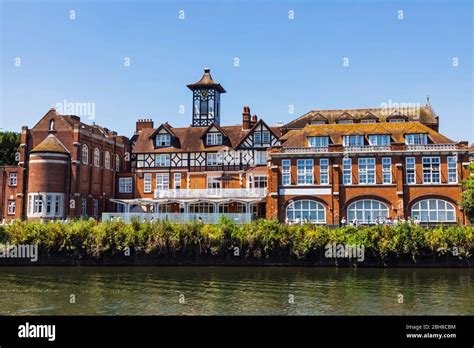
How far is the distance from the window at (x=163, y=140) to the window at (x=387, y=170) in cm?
2281

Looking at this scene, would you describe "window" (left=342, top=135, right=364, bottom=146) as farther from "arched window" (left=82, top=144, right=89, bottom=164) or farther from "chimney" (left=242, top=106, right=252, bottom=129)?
"arched window" (left=82, top=144, right=89, bottom=164)

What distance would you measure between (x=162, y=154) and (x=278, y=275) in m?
27.2

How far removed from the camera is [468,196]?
113 ft

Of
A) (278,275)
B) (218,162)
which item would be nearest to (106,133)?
(218,162)

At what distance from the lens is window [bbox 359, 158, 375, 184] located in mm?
37466

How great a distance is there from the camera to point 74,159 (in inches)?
1757

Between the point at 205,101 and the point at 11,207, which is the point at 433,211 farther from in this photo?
the point at 11,207

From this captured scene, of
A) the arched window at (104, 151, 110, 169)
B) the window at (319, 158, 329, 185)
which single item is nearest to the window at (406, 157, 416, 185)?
the window at (319, 158, 329, 185)

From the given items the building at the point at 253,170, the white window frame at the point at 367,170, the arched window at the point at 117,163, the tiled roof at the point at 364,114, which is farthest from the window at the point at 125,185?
the white window frame at the point at 367,170

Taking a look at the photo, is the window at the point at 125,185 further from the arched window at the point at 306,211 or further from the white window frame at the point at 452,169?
the white window frame at the point at 452,169

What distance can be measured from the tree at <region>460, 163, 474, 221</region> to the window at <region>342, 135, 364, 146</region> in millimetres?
8554

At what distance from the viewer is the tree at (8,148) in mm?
60969

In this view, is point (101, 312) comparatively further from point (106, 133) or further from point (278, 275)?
point (106, 133)

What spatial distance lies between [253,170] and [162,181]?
410 inches
